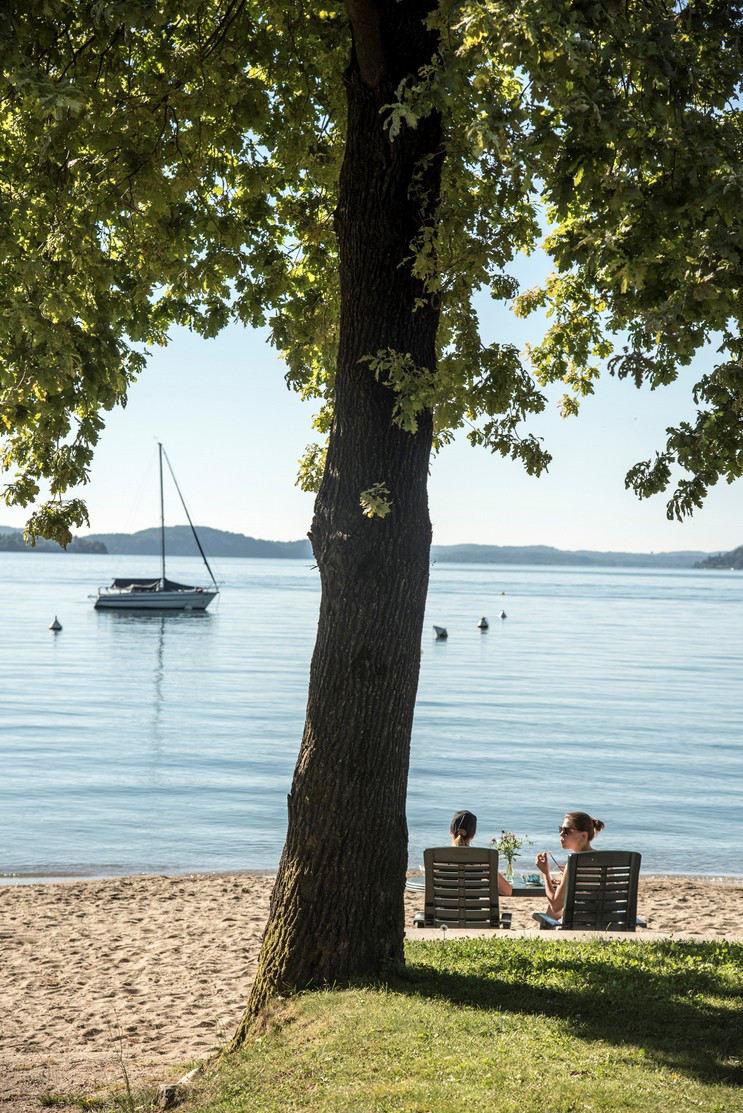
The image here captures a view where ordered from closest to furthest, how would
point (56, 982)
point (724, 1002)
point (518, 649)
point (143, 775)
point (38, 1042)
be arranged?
1. point (724, 1002)
2. point (38, 1042)
3. point (56, 982)
4. point (143, 775)
5. point (518, 649)

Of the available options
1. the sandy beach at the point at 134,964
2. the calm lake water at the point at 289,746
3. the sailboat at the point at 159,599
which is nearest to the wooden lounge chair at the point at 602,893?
the sandy beach at the point at 134,964

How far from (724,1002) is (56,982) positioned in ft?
23.4

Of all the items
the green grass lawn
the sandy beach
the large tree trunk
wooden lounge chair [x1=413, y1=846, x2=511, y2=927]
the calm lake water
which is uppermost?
the large tree trunk

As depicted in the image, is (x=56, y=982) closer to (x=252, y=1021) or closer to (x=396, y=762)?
(x=252, y=1021)

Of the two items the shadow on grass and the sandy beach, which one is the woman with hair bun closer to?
the shadow on grass

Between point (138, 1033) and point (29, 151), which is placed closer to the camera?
point (29, 151)

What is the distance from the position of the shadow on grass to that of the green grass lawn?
0.05 ft

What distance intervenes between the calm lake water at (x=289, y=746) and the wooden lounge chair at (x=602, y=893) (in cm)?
1025

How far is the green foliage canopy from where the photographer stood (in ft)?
17.9

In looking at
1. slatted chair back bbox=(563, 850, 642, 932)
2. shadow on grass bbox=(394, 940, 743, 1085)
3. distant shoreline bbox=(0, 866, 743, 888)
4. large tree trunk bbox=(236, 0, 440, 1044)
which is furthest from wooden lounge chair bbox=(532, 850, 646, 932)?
distant shoreline bbox=(0, 866, 743, 888)

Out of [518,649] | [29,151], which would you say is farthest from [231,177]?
[518,649]

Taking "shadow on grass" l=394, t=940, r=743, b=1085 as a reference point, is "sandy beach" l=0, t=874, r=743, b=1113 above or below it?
below

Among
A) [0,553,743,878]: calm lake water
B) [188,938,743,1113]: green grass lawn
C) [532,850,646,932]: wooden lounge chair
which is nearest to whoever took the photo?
[188,938,743,1113]: green grass lawn

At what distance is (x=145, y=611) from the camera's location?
9681 cm
